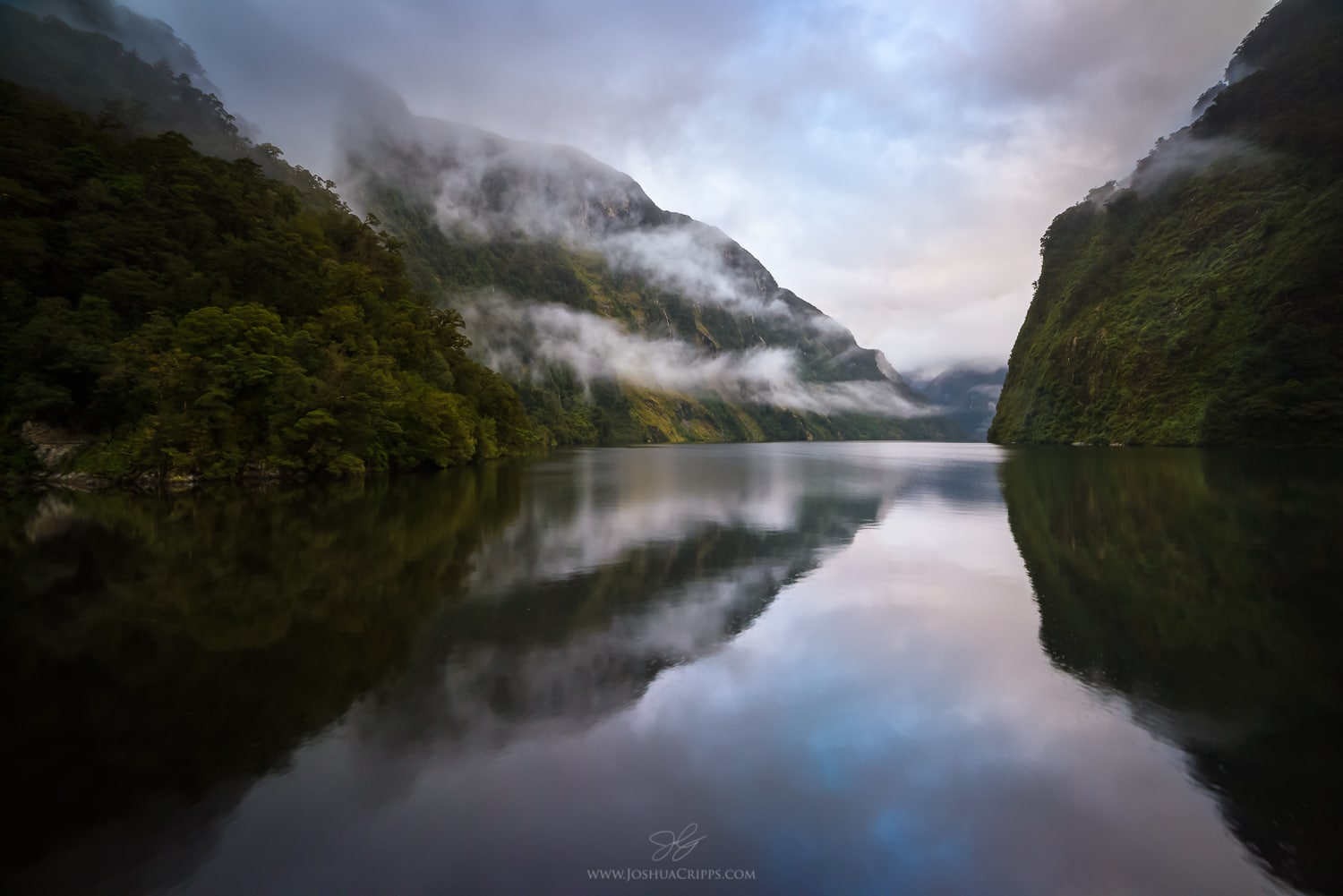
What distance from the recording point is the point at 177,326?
32844 millimetres

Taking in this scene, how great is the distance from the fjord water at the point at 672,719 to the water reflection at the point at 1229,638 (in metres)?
0.05

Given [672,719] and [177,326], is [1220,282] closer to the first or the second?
[672,719]

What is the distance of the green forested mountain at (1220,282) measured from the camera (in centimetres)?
6806

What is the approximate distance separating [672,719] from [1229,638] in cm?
844

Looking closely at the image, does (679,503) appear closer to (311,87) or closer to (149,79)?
(149,79)

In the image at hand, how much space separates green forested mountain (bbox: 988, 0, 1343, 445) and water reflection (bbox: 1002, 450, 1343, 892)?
66104 mm

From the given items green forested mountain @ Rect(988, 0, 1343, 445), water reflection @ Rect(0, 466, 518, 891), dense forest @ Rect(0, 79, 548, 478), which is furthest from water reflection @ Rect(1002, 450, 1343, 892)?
green forested mountain @ Rect(988, 0, 1343, 445)

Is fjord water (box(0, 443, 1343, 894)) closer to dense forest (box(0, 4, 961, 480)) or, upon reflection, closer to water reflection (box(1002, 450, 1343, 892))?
water reflection (box(1002, 450, 1343, 892))

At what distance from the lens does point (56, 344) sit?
95.3 feet

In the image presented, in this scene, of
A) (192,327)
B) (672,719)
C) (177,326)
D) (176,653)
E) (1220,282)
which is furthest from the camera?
(1220,282)

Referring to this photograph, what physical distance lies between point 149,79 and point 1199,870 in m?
115

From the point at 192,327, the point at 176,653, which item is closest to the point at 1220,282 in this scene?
the point at 192,327

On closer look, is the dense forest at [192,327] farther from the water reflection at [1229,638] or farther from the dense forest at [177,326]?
the water reflection at [1229,638]

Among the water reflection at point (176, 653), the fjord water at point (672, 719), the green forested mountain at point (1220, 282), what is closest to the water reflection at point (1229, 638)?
the fjord water at point (672, 719)
